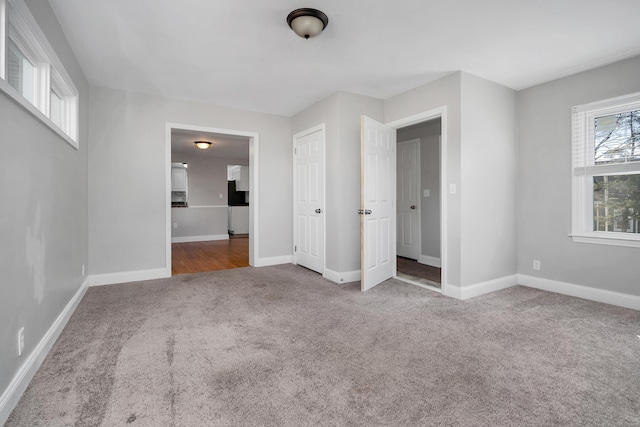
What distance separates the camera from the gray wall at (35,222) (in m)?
1.52

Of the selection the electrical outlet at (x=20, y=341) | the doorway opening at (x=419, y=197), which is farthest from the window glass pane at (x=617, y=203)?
the electrical outlet at (x=20, y=341)

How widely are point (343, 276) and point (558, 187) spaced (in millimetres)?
2619

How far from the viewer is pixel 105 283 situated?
12.5 feet

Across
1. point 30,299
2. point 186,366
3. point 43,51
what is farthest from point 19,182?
point 186,366

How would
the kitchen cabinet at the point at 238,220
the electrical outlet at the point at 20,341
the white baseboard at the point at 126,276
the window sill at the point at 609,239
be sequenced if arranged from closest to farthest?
the electrical outlet at the point at 20,341 < the window sill at the point at 609,239 < the white baseboard at the point at 126,276 < the kitchen cabinet at the point at 238,220

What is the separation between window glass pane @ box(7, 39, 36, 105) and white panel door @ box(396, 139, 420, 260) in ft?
15.9

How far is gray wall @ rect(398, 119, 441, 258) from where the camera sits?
5.03m

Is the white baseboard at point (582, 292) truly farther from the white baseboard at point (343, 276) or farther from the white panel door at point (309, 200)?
the white panel door at point (309, 200)

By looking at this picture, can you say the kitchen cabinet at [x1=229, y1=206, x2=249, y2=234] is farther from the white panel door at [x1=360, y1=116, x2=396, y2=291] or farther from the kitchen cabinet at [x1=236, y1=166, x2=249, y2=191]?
the white panel door at [x1=360, y1=116, x2=396, y2=291]

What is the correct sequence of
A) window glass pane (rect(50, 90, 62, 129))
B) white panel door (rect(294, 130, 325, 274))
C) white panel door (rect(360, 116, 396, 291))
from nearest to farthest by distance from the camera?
window glass pane (rect(50, 90, 62, 129))
white panel door (rect(360, 116, 396, 291))
white panel door (rect(294, 130, 325, 274))

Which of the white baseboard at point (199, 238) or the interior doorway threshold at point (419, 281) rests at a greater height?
the white baseboard at point (199, 238)

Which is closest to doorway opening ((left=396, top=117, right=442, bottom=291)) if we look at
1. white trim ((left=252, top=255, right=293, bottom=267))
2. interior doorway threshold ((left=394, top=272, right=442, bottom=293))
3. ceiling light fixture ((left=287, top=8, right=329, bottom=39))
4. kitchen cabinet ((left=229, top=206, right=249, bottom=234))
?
interior doorway threshold ((left=394, top=272, right=442, bottom=293))

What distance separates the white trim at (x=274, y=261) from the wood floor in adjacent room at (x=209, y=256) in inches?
12.5

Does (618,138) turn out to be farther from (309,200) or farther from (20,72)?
(20,72)
